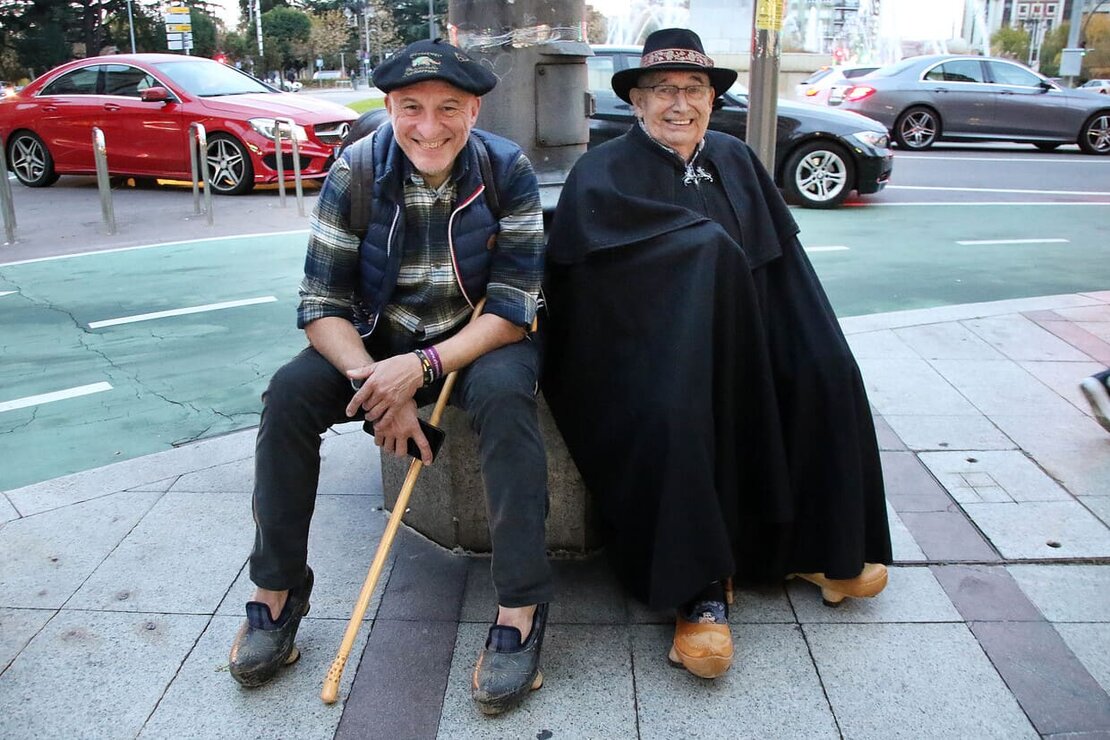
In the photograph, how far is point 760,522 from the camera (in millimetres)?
2889

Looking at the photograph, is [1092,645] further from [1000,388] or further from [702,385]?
[1000,388]

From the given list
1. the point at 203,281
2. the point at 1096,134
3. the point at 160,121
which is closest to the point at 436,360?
the point at 203,281

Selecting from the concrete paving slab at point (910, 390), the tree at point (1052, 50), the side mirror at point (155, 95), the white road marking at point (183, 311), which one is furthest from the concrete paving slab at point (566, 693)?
the tree at point (1052, 50)

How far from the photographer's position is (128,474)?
12.5ft

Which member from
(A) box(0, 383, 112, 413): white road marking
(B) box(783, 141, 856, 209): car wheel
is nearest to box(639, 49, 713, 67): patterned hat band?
(A) box(0, 383, 112, 413): white road marking

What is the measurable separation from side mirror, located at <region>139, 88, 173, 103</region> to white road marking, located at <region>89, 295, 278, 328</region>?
5672mm

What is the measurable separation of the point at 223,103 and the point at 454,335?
30.6 feet

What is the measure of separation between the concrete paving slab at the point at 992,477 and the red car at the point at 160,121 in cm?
829

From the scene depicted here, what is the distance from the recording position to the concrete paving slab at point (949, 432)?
398 cm

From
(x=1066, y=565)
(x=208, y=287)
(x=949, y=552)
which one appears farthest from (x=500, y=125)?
(x=208, y=287)

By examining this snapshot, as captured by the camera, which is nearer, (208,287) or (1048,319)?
(1048,319)

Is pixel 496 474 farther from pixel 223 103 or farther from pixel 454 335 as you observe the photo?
pixel 223 103

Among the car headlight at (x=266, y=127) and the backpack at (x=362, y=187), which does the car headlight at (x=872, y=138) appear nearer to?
the car headlight at (x=266, y=127)

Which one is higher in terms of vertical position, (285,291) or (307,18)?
(307,18)
